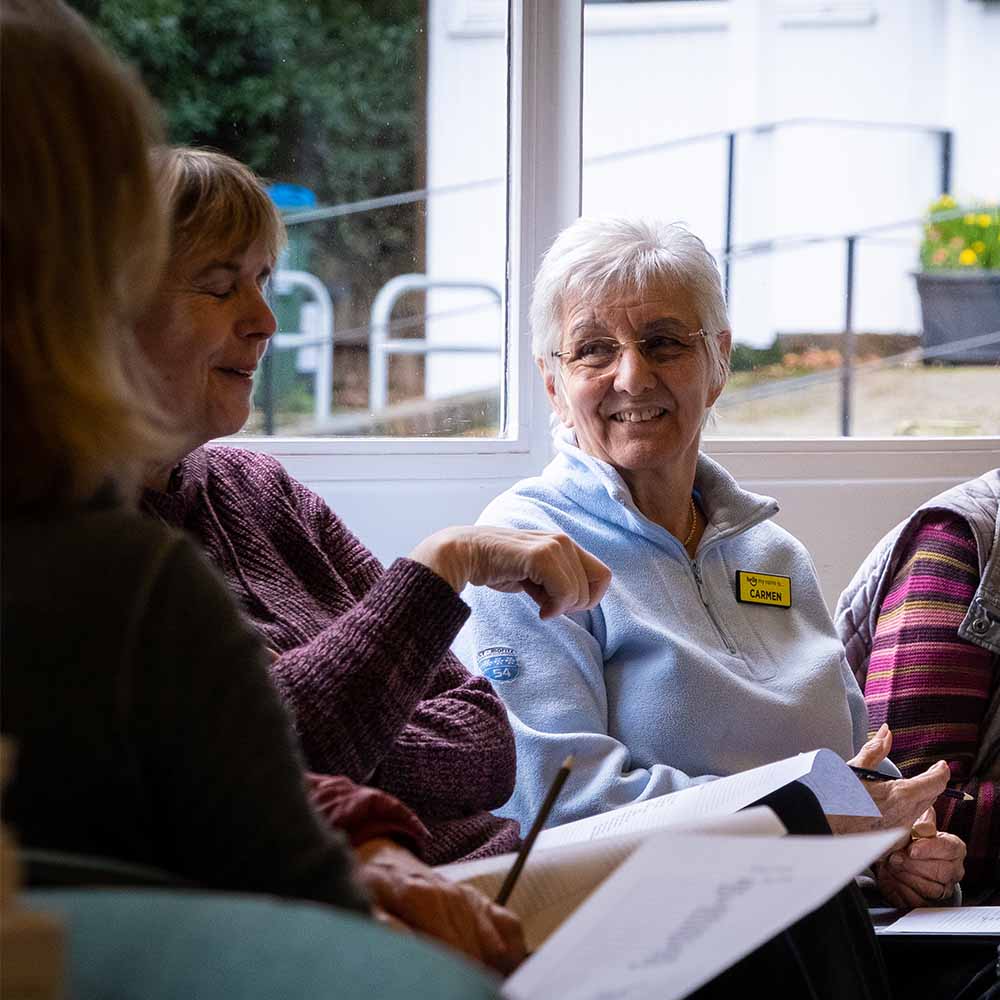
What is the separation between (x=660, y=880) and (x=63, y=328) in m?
0.45

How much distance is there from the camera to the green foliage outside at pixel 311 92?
258 cm

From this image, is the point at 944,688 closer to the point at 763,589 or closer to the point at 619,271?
the point at 763,589

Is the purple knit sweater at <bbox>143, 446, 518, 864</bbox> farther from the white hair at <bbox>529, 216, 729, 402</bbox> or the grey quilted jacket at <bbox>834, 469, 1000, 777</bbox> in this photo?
the grey quilted jacket at <bbox>834, 469, 1000, 777</bbox>

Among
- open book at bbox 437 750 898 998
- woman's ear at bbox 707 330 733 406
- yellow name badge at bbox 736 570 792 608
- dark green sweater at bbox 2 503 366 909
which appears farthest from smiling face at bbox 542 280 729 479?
dark green sweater at bbox 2 503 366 909

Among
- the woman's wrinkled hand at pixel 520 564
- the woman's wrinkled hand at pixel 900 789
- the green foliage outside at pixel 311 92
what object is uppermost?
the green foliage outside at pixel 311 92

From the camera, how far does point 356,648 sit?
141 centimetres

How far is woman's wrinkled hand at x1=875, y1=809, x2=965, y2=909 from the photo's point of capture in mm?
1937

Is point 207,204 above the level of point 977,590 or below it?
above

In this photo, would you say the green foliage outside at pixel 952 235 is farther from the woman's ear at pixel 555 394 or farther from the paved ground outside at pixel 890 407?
the woman's ear at pixel 555 394

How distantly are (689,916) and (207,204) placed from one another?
46.5 inches

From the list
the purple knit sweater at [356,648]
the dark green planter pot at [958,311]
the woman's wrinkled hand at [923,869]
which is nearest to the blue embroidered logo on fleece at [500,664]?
the purple knit sweater at [356,648]

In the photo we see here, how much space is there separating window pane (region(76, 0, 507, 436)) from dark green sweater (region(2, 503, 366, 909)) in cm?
202

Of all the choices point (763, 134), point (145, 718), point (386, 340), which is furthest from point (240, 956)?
point (763, 134)

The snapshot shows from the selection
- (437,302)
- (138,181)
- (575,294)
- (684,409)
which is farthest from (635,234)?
(138,181)
